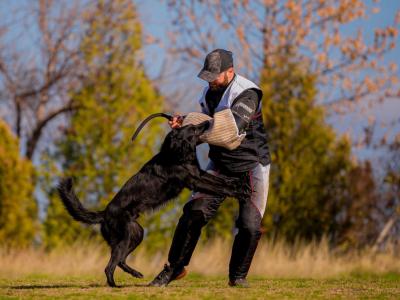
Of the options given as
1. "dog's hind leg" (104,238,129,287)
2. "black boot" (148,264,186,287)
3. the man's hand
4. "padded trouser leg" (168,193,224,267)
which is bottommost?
"black boot" (148,264,186,287)

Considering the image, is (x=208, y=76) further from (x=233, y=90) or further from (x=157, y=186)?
(x=157, y=186)

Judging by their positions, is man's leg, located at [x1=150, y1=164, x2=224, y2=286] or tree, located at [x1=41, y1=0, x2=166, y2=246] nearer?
man's leg, located at [x1=150, y1=164, x2=224, y2=286]

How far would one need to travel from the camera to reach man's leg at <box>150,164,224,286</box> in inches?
266

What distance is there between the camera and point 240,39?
69.8 feet

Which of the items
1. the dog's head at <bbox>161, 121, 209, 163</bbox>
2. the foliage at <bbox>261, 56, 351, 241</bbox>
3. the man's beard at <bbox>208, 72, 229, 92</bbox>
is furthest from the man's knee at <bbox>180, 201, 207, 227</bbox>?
the foliage at <bbox>261, 56, 351, 241</bbox>

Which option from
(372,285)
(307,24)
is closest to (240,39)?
(307,24)

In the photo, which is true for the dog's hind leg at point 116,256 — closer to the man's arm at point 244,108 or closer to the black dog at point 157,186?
the black dog at point 157,186

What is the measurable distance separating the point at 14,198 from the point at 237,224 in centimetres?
924

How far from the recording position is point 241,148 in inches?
268

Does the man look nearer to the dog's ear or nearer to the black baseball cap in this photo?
the black baseball cap

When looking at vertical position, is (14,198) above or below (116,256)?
above

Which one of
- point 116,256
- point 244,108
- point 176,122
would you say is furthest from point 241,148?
point 116,256

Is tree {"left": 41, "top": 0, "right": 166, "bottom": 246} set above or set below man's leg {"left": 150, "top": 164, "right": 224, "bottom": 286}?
above

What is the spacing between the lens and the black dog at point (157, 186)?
655cm
